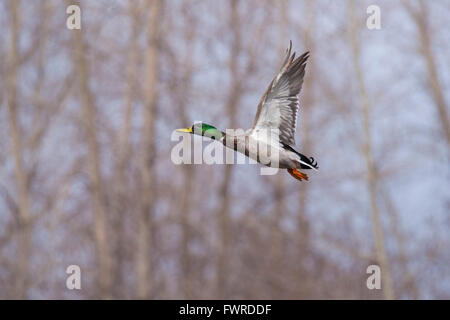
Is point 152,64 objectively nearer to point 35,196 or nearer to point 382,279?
point 35,196

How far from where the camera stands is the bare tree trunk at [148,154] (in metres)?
17.9

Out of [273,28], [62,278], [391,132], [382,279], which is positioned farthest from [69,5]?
[382,279]

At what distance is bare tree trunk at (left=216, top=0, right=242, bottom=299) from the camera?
18188 millimetres

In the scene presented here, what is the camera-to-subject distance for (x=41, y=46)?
2089 centimetres

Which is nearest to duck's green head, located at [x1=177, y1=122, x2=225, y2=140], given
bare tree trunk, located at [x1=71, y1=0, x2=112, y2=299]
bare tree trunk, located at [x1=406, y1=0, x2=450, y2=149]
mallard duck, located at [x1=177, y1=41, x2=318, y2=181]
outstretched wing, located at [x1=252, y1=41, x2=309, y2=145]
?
mallard duck, located at [x1=177, y1=41, x2=318, y2=181]

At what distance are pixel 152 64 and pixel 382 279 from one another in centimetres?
703

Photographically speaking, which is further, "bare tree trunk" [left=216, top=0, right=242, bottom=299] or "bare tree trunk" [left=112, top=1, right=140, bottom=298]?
"bare tree trunk" [left=112, top=1, right=140, bottom=298]

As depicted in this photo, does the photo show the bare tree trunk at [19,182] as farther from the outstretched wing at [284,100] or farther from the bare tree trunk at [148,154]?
the outstretched wing at [284,100]

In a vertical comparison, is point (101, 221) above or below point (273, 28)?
below

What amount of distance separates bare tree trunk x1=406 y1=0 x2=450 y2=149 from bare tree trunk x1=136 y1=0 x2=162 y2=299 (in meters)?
6.01

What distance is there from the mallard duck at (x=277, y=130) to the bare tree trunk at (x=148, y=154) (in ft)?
40.0

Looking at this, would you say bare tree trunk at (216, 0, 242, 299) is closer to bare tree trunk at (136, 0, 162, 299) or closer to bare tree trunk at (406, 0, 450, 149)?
bare tree trunk at (136, 0, 162, 299)

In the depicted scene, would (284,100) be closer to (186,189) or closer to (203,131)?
(203,131)
